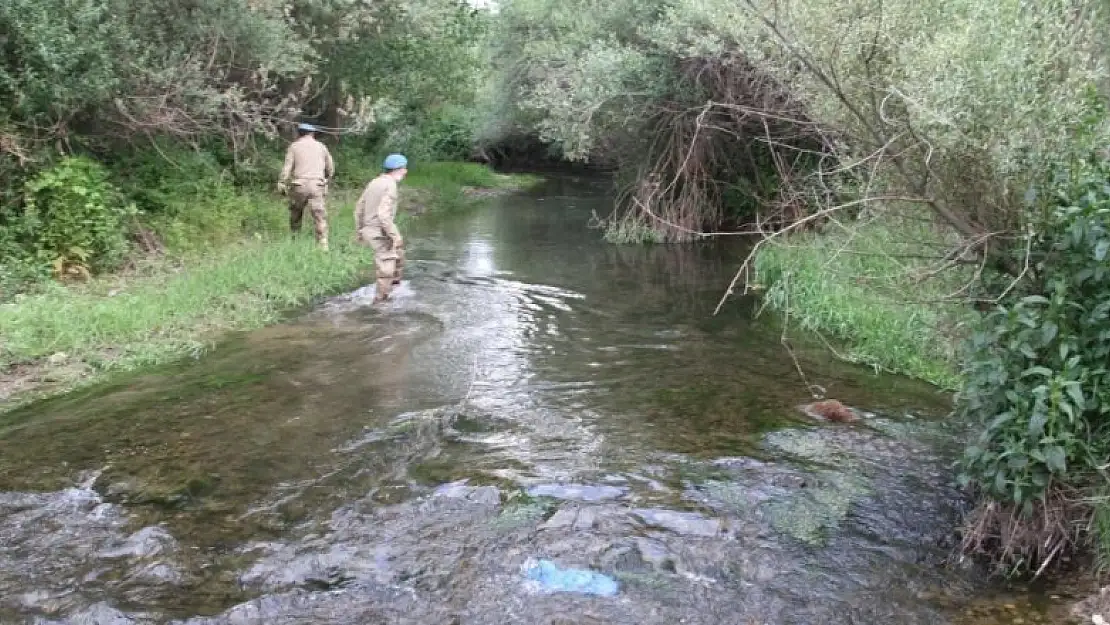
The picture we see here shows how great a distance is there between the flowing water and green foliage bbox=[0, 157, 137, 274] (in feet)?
10.1

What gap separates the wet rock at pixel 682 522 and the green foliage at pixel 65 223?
8.67 metres

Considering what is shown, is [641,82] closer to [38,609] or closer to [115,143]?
[115,143]

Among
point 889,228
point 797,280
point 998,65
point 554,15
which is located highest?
point 554,15

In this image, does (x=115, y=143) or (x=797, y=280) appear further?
(x=115, y=143)

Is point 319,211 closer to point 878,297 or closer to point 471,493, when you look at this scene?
point 878,297

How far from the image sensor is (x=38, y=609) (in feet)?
14.7

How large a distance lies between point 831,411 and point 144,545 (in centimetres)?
517

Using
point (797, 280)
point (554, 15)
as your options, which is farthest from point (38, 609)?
point (554, 15)

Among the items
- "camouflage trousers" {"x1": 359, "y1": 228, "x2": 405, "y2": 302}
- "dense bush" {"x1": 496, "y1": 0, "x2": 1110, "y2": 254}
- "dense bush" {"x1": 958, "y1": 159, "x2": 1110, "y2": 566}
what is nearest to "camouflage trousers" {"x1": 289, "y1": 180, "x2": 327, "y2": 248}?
"camouflage trousers" {"x1": 359, "y1": 228, "x2": 405, "y2": 302}

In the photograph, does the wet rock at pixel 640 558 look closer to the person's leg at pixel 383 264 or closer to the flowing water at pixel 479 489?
the flowing water at pixel 479 489

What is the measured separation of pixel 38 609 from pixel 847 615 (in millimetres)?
4050

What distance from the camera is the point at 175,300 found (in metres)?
10.5

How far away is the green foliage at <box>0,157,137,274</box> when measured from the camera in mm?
11070

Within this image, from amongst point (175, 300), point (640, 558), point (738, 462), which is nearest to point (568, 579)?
point (640, 558)
